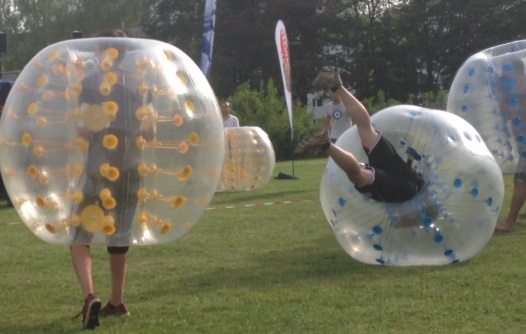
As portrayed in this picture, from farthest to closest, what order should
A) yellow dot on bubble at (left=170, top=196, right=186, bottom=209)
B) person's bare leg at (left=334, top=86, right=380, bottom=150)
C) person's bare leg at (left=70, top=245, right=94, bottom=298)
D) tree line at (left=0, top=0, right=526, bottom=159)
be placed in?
1. tree line at (left=0, top=0, right=526, bottom=159)
2. person's bare leg at (left=334, top=86, right=380, bottom=150)
3. person's bare leg at (left=70, top=245, right=94, bottom=298)
4. yellow dot on bubble at (left=170, top=196, right=186, bottom=209)

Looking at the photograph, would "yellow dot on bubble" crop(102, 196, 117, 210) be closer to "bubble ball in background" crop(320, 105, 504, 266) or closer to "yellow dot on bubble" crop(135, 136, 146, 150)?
"yellow dot on bubble" crop(135, 136, 146, 150)

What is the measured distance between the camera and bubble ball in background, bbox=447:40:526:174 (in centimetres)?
894

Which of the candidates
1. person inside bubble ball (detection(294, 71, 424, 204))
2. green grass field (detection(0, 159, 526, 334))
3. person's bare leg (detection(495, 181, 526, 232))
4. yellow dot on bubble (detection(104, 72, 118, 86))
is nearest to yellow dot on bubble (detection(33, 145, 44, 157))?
yellow dot on bubble (detection(104, 72, 118, 86))

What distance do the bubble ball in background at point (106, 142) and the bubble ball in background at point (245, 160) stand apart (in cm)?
926

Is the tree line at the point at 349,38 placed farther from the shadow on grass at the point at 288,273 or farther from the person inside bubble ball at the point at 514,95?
the shadow on grass at the point at 288,273

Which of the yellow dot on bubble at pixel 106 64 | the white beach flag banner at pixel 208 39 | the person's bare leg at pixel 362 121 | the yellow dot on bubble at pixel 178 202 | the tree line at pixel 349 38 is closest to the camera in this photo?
the yellow dot on bubble at pixel 106 64

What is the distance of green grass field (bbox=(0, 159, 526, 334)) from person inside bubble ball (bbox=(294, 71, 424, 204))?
0.59 meters

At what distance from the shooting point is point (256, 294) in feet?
20.9

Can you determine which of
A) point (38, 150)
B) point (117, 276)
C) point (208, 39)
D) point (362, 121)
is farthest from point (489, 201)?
point (208, 39)

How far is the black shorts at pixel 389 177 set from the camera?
6957 mm

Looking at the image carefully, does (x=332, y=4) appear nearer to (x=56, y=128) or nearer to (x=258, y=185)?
(x=258, y=185)

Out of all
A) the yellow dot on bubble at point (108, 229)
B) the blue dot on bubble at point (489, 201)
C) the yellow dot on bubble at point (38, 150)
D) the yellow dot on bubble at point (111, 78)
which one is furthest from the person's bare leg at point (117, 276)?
the blue dot on bubble at point (489, 201)

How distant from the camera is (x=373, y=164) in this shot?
7141 millimetres

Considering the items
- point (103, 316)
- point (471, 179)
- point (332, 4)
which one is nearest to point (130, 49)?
point (103, 316)
